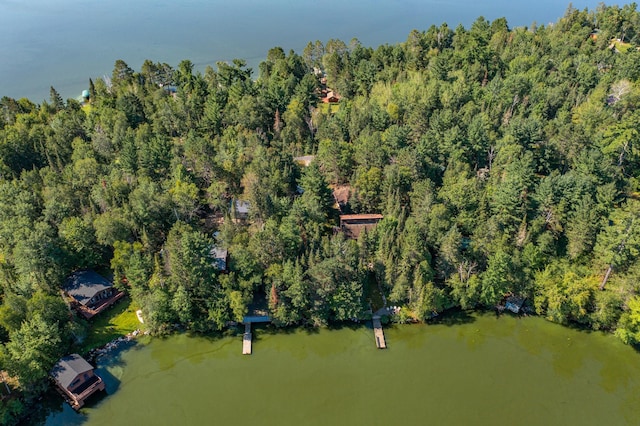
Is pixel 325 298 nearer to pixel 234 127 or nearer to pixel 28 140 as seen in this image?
pixel 234 127

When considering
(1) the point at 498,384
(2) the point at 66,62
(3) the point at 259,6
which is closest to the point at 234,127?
(1) the point at 498,384

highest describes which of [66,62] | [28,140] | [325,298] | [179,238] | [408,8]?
[408,8]

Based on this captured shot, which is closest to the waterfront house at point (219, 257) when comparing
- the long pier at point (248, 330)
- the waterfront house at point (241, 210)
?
the waterfront house at point (241, 210)

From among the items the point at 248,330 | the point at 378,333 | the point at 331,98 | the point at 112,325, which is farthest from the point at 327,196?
the point at 331,98

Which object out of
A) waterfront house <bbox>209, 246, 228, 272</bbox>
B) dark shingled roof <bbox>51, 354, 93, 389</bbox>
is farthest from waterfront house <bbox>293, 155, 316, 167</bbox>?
dark shingled roof <bbox>51, 354, 93, 389</bbox>

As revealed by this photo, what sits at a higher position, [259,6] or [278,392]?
[259,6]

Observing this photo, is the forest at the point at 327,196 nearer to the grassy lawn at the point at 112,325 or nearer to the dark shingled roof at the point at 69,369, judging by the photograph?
the dark shingled roof at the point at 69,369

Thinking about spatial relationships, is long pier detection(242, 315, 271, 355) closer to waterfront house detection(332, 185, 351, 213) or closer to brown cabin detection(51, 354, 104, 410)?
brown cabin detection(51, 354, 104, 410)
